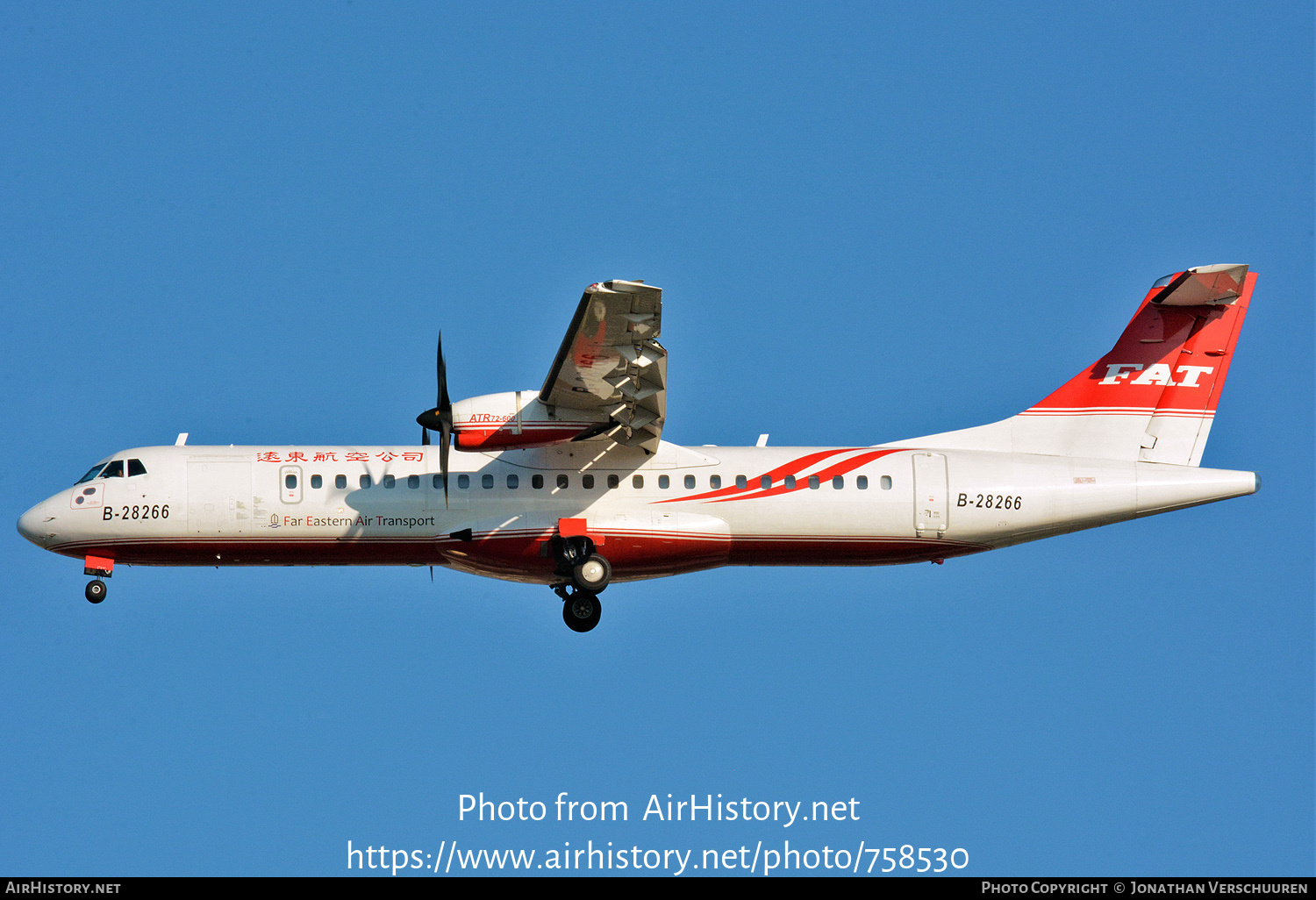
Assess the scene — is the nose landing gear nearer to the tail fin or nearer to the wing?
the wing

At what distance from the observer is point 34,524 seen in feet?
70.3

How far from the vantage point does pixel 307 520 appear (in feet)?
69.8

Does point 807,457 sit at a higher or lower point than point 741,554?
higher

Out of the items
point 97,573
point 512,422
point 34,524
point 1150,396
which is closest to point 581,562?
point 512,422

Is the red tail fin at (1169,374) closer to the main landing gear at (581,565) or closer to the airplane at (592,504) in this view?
the airplane at (592,504)

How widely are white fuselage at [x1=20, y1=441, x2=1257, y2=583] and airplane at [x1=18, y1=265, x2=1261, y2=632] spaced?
26 mm

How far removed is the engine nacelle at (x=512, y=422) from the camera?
1984cm

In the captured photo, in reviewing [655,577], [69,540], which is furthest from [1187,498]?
[69,540]

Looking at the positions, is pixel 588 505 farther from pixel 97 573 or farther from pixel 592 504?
pixel 97 573

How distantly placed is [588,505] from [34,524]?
26.7ft

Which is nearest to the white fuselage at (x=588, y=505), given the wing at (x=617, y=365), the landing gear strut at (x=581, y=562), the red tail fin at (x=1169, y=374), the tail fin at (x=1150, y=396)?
the landing gear strut at (x=581, y=562)

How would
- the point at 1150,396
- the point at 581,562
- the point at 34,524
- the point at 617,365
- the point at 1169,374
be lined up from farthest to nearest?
the point at 1169,374 < the point at 1150,396 < the point at 34,524 < the point at 581,562 < the point at 617,365

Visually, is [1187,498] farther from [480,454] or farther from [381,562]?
[381,562]
